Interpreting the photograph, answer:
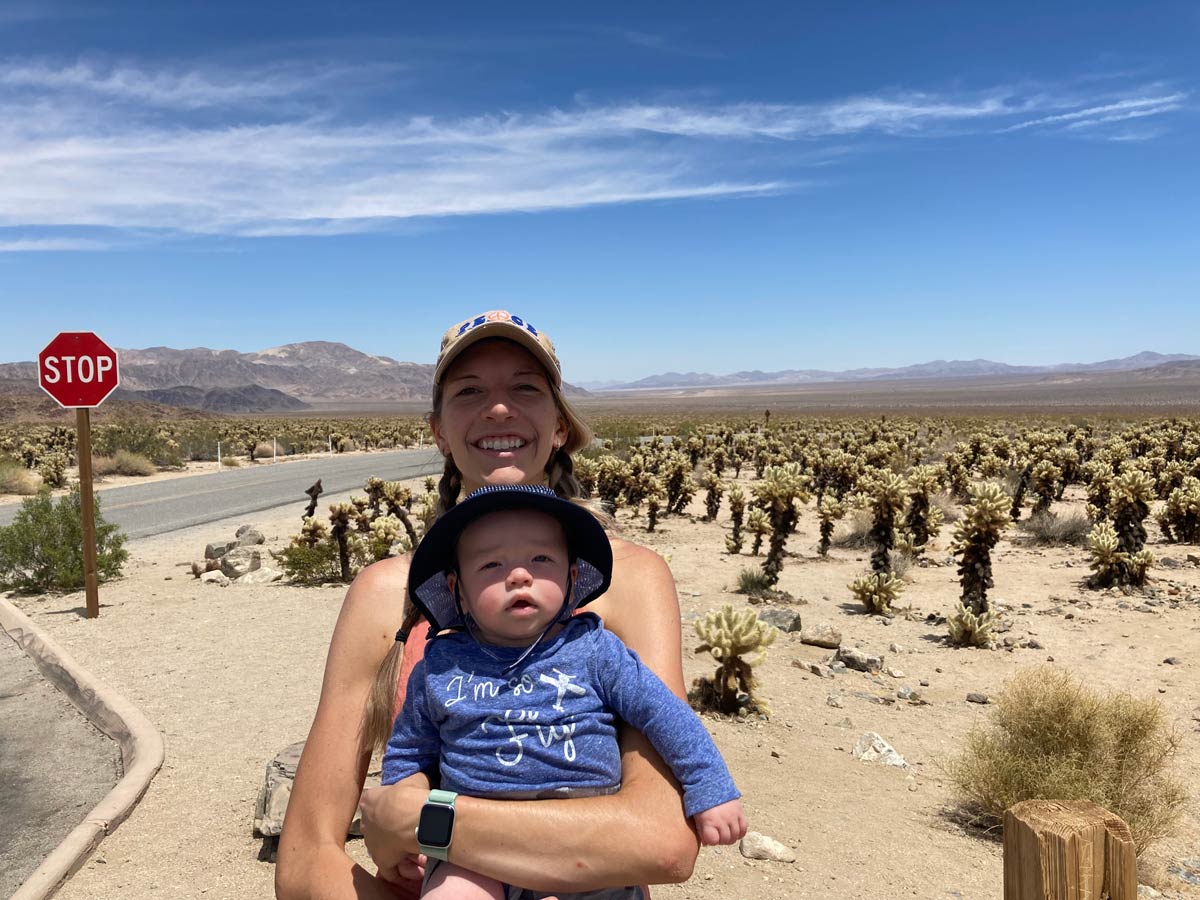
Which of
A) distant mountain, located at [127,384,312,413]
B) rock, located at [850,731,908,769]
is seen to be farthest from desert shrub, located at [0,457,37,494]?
distant mountain, located at [127,384,312,413]

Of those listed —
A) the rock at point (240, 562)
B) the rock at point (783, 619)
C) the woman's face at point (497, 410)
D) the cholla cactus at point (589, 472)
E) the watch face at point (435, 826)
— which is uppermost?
the woman's face at point (497, 410)

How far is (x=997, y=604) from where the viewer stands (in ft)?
36.4

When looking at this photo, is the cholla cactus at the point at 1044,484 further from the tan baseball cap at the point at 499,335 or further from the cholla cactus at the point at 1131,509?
the tan baseball cap at the point at 499,335

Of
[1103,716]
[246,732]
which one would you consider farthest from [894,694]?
[246,732]

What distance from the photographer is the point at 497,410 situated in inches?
89.0

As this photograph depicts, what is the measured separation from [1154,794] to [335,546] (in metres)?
9.81

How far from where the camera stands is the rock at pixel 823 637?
924 centimetres

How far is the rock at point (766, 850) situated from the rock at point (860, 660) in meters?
3.88

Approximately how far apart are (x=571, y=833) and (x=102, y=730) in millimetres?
6166

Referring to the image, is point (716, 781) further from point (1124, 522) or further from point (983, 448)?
point (983, 448)

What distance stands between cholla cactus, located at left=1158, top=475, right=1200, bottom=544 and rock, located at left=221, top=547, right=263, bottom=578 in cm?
1436

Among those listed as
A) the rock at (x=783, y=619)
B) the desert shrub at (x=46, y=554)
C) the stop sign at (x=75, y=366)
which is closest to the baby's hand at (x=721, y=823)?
the rock at (x=783, y=619)

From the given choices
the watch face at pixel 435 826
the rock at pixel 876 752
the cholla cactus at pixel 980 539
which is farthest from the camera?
the cholla cactus at pixel 980 539

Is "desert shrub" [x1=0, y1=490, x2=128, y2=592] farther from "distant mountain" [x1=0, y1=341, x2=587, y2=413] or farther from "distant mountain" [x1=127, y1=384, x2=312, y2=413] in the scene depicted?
"distant mountain" [x1=0, y1=341, x2=587, y2=413]
